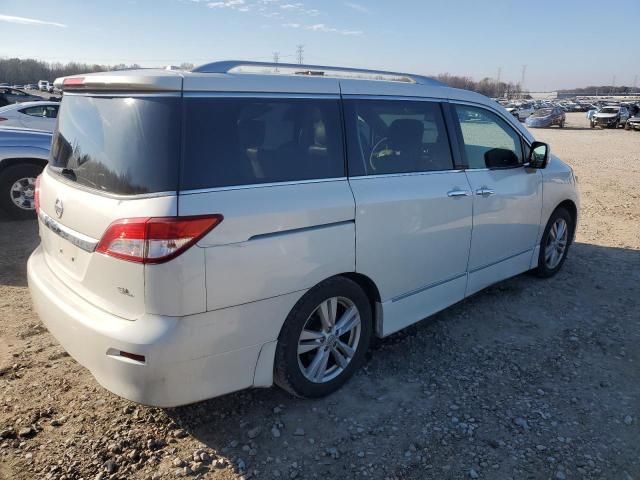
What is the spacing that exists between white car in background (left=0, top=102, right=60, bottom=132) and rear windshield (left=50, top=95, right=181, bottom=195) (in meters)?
8.96

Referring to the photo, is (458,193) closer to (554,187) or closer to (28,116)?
(554,187)

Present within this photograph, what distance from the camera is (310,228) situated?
9.13ft

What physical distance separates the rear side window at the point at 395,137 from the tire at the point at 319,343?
753 millimetres

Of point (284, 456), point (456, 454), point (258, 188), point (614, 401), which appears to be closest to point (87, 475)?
point (284, 456)

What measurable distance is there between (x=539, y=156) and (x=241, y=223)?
10.7ft

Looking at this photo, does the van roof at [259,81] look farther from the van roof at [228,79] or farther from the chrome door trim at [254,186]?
the chrome door trim at [254,186]

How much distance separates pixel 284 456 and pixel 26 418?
1.54 metres

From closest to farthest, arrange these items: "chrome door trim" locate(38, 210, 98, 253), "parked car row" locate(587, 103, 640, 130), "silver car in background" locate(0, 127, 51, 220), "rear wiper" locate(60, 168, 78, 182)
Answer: "chrome door trim" locate(38, 210, 98, 253) → "rear wiper" locate(60, 168, 78, 182) → "silver car in background" locate(0, 127, 51, 220) → "parked car row" locate(587, 103, 640, 130)

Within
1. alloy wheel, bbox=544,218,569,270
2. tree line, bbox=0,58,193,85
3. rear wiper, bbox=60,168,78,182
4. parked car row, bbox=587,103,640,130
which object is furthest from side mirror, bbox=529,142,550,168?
tree line, bbox=0,58,193,85

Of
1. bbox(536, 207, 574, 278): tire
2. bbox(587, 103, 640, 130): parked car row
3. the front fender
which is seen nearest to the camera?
the front fender

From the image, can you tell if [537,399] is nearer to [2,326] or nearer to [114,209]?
[114,209]

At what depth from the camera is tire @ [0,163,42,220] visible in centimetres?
702

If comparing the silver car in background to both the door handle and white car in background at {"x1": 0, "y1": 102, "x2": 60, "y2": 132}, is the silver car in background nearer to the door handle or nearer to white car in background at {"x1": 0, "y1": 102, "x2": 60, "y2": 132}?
white car in background at {"x1": 0, "y1": 102, "x2": 60, "y2": 132}

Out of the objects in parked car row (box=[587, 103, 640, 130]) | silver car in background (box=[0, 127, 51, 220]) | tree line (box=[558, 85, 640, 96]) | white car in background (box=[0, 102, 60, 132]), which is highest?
tree line (box=[558, 85, 640, 96])
